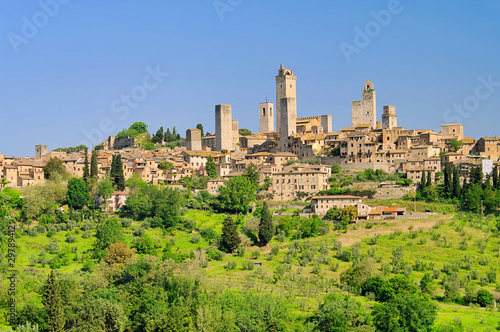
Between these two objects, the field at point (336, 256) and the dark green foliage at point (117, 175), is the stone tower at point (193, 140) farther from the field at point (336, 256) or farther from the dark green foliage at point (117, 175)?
the field at point (336, 256)

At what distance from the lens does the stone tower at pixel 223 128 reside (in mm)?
93500

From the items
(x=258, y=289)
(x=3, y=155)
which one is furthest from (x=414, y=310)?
(x=3, y=155)

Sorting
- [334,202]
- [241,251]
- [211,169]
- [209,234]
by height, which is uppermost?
[211,169]

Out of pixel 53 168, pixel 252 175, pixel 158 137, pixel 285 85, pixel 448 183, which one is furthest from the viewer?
pixel 158 137

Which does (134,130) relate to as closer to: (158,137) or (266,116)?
(158,137)

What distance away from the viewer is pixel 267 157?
273 ft

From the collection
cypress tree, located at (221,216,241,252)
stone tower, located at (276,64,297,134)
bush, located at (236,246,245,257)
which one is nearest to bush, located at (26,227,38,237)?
cypress tree, located at (221,216,241,252)

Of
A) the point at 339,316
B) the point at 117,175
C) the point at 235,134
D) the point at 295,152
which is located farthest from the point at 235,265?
the point at 235,134

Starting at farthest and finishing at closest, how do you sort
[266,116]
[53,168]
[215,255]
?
[266,116] → [53,168] → [215,255]

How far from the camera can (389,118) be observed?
9100 centimetres

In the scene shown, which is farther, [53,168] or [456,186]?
[53,168]

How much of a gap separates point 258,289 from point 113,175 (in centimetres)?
2651

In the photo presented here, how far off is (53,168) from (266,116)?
36.3 meters

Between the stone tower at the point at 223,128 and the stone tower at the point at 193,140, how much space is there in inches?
88.1
